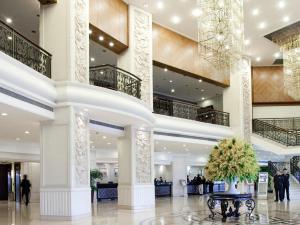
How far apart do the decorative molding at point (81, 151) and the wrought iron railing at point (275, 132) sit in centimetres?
1360

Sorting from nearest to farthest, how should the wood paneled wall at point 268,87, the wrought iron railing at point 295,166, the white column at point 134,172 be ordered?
the white column at point 134,172, the wrought iron railing at point 295,166, the wood paneled wall at point 268,87

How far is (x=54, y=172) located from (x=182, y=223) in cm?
339

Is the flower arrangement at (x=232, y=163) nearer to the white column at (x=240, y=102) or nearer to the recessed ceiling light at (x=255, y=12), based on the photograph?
the recessed ceiling light at (x=255, y=12)

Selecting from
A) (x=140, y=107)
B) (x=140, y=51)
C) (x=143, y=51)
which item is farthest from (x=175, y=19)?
(x=140, y=107)

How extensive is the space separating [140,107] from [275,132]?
12.3 m

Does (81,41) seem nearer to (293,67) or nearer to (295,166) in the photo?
(293,67)

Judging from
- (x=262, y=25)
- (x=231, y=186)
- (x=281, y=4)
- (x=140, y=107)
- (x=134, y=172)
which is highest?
(x=281, y=4)

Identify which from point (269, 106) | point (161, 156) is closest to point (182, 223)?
point (161, 156)

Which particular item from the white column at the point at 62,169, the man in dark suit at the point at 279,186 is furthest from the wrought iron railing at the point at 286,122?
the white column at the point at 62,169

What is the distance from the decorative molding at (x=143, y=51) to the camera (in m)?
15.6

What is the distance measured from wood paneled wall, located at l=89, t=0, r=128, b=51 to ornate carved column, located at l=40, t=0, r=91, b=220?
1645 millimetres

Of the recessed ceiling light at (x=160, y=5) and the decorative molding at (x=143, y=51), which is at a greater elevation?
the recessed ceiling light at (x=160, y=5)

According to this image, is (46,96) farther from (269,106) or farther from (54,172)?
(269,106)

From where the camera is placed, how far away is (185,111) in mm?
20531
